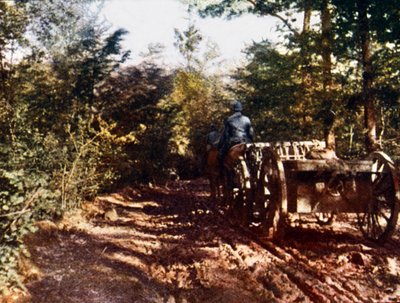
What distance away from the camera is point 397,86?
1000 centimetres

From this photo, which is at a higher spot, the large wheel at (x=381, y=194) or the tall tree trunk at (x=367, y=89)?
the tall tree trunk at (x=367, y=89)

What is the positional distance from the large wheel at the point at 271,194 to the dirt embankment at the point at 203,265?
0.32 m

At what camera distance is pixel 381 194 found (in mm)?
6961

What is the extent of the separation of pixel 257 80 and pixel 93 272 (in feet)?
37.0

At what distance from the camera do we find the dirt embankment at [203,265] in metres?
4.70

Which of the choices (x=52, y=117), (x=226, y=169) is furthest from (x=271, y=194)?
(x=52, y=117)

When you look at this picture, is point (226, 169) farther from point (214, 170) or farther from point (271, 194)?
point (271, 194)

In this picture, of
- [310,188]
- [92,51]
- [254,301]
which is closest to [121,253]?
[254,301]

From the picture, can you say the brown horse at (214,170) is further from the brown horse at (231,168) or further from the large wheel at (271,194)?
the large wheel at (271,194)

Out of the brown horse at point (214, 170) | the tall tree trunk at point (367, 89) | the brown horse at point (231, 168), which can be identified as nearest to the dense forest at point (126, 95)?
the tall tree trunk at point (367, 89)

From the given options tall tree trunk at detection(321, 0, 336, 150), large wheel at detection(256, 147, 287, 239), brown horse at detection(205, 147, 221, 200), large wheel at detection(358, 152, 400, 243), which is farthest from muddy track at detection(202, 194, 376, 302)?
tall tree trunk at detection(321, 0, 336, 150)

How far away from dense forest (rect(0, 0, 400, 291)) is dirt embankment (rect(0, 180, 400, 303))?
736 mm

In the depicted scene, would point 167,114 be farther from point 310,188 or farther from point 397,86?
point 310,188

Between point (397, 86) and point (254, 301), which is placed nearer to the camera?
point (254, 301)
